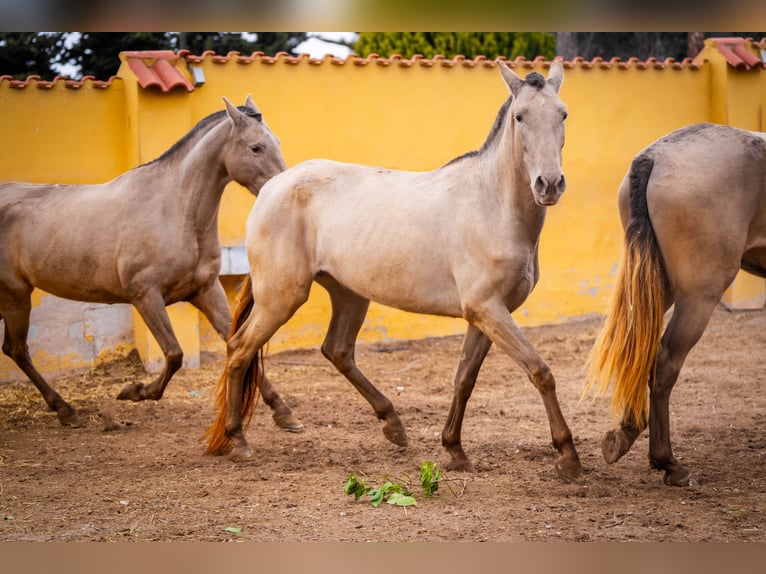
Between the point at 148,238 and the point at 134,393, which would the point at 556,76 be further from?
the point at 134,393

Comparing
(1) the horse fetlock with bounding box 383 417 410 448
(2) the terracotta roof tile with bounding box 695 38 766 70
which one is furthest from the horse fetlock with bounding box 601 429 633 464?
(2) the terracotta roof tile with bounding box 695 38 766 70

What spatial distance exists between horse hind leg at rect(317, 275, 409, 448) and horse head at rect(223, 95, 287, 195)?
939mm

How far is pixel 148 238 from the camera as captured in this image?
6051mm

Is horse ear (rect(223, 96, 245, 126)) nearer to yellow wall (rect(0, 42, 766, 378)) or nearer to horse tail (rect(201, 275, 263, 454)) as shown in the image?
horse tail (rect(201, 275, 263, 454))

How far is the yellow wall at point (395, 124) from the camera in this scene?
806 cm

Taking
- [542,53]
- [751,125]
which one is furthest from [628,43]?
[751,125]

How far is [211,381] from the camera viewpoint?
7.96m

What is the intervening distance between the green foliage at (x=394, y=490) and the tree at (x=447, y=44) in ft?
36.0

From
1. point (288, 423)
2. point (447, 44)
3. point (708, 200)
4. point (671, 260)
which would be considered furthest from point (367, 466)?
point (447, 44)

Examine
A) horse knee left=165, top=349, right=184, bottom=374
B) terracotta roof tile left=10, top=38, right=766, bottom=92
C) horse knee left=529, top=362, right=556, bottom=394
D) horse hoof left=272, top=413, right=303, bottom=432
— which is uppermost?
terracotta roof tile left=10, top=38, right=766, bottom=92

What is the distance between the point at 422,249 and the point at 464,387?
83cm

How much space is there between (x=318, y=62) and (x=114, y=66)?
22.5 feet

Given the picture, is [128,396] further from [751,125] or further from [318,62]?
[751,125]

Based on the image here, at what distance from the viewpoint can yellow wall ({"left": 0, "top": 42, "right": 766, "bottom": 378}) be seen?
26.5 feet
